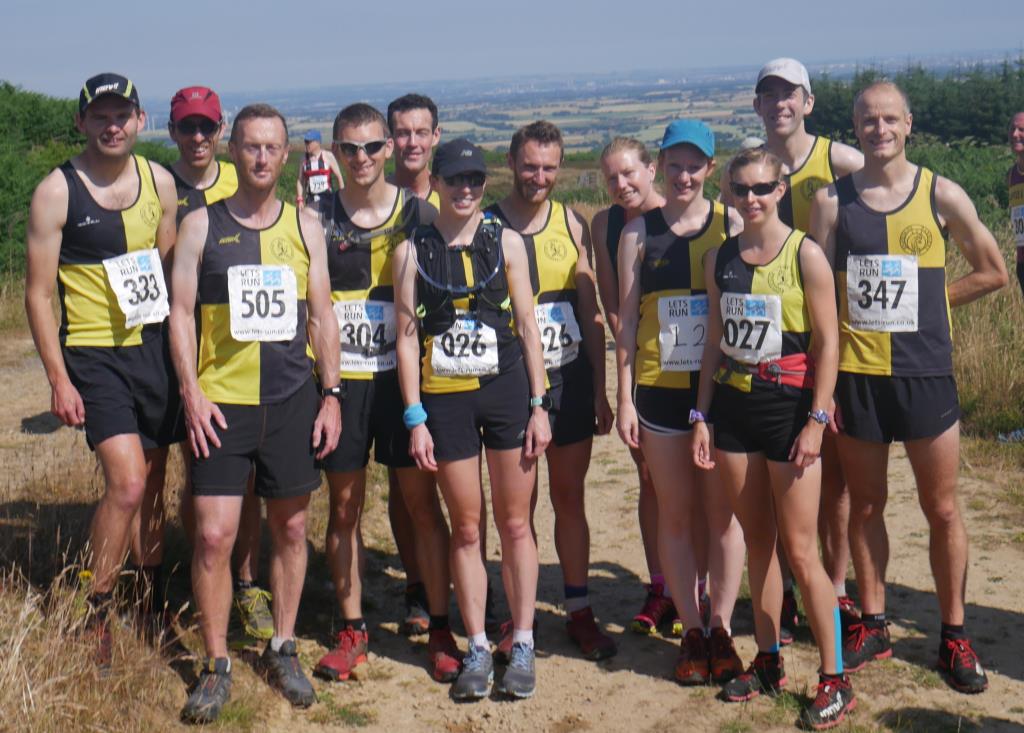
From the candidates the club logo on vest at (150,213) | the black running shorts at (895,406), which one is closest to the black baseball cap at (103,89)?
the club logo on vest at (150,213)

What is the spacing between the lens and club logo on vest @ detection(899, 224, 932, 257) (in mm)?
4637

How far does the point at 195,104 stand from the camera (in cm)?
533

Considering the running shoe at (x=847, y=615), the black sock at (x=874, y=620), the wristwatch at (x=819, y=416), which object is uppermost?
the wristwatch at (x=819, y=416)

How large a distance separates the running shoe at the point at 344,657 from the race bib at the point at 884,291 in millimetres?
2562

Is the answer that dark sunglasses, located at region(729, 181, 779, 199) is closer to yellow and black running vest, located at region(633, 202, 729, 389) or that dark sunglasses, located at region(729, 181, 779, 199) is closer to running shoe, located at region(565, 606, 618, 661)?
yellow and black running vest, located at region(633, 202, 729, 389)

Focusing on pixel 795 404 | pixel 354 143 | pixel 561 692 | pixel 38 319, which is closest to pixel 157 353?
pixel 38 319

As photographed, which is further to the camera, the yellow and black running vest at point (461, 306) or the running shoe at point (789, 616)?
the running shoe at point (789, 616)

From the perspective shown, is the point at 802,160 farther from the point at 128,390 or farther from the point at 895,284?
the point at 128,390

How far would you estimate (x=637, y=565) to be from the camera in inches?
259

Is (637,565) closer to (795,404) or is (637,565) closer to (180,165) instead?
(795,404)

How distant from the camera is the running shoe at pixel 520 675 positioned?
4902 mm

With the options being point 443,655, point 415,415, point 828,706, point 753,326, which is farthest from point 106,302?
point 828,706

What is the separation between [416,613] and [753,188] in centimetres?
269

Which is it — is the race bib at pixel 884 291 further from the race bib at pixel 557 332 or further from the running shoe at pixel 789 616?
the running shoe at pixel 789 616
